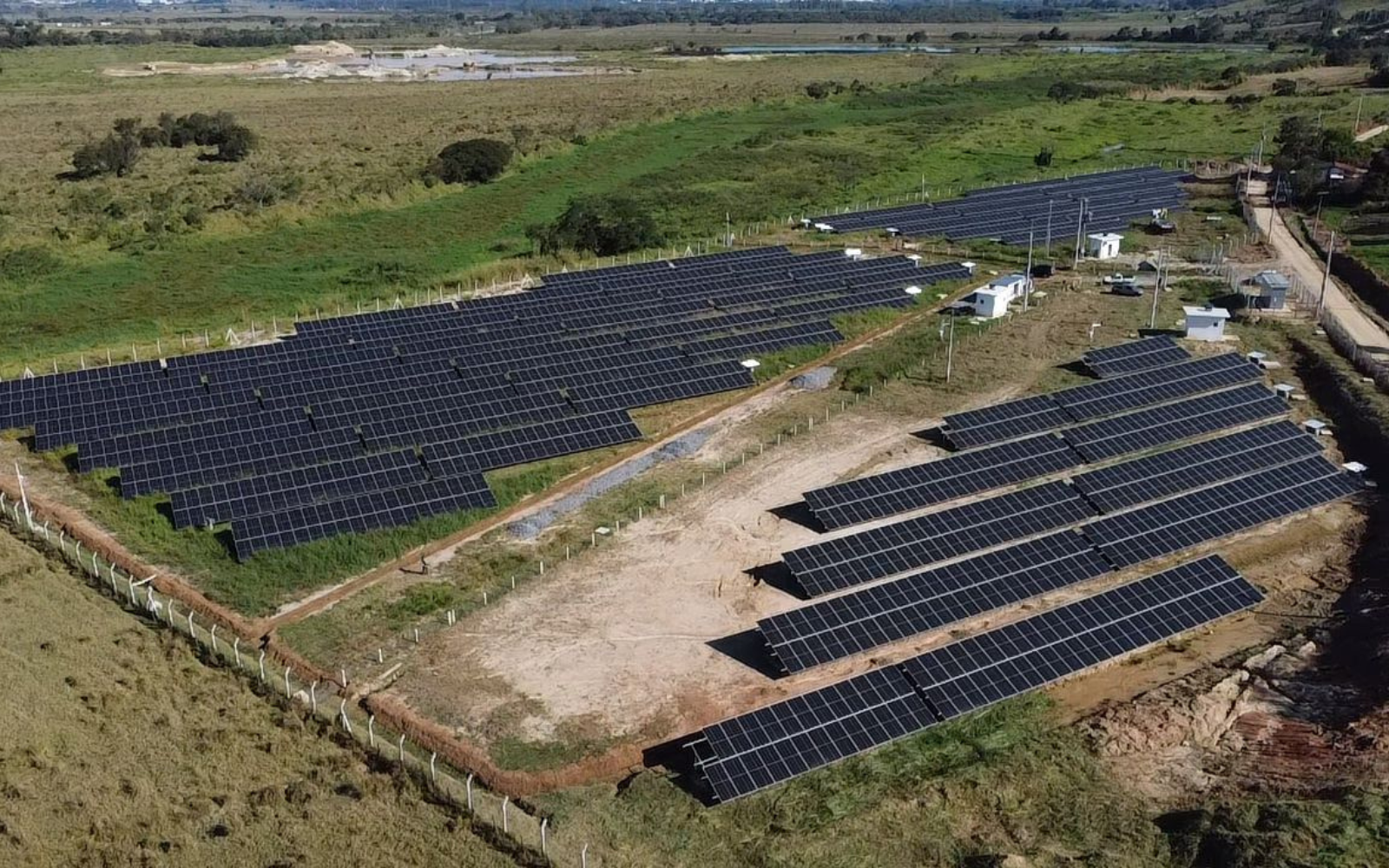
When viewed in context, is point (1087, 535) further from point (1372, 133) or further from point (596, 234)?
point (1372, 133)

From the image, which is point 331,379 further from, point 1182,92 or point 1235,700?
point 1182,92

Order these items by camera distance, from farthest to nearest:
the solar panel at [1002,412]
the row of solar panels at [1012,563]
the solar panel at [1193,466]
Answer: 1. the solar panel at [1002,412]
2. the solar panel at [1193,466]
3. the row of solar panels at [1012,563]

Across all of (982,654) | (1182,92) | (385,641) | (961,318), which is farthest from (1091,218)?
(1182,92)

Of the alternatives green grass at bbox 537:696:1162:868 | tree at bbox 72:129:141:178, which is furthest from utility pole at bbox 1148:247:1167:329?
tree at bbox 72:129:141:178

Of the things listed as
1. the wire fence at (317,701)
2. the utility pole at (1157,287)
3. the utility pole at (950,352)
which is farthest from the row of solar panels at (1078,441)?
the wire fence at (317,701)

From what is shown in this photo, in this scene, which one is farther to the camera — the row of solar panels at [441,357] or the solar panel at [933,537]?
the row of solar panels at [441,357]

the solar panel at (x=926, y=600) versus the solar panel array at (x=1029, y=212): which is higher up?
the solar panel array at (x=1029, y=212)

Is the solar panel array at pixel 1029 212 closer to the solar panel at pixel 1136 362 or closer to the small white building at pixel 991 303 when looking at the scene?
the small white building at pixel 991 303

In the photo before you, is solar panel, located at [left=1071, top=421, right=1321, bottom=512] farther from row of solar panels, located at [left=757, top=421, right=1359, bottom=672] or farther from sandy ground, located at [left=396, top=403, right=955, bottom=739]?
sandy ground, located at [left=396, top=403, right=955, bottom=739]
